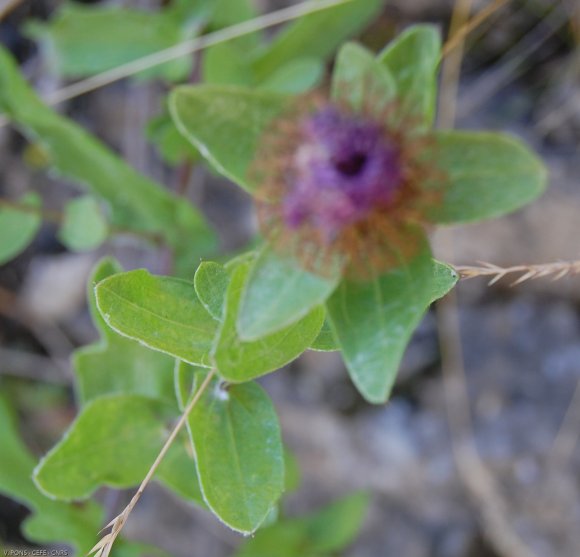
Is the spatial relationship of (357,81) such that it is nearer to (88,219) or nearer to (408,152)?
(408,152)

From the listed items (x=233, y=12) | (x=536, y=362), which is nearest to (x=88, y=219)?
(x=233, y=12)

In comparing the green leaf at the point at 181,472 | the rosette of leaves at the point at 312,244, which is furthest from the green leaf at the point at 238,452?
the green leaf at the point at 181,472

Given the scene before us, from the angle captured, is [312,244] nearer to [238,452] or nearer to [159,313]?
[159,313]

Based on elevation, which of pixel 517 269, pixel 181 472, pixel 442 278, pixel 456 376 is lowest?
pixel 456 376

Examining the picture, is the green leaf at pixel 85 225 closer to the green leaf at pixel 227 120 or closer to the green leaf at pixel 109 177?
the green leaf at pixel 109 177

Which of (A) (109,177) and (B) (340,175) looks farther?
(A) (109,177)

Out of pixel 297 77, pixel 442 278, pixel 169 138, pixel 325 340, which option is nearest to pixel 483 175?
pixel 442 278
